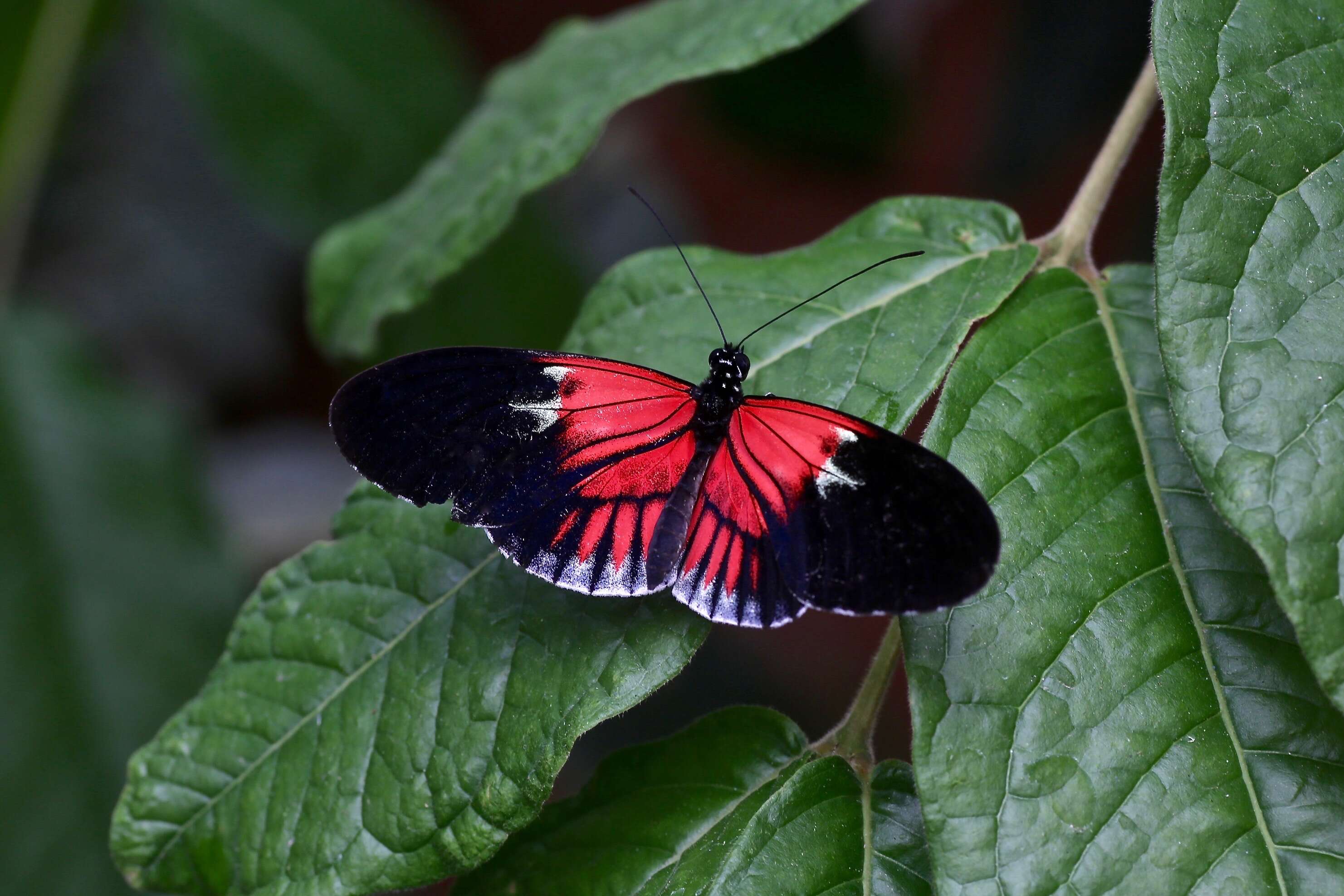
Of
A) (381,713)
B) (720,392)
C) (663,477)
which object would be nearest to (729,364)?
(720,392)

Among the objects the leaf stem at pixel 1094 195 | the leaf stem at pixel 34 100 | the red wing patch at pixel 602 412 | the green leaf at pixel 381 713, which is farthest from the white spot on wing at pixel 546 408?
the leaf stem at pixel 34 100

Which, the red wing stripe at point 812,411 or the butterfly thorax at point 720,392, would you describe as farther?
the butterfly thorax at point 720,392

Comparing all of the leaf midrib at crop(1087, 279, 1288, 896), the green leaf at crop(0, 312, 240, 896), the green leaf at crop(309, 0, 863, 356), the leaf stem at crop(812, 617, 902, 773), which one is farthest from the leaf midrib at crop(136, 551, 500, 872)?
the green leaf at crop(0, 312, 240, 896)

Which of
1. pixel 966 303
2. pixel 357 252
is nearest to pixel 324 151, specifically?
pixel 357 252

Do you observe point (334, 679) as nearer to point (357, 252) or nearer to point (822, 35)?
point (357, 252)

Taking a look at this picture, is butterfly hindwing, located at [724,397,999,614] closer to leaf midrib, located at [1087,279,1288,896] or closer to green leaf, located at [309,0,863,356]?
A: leaf midrib, located at [1087,279,1288,896]

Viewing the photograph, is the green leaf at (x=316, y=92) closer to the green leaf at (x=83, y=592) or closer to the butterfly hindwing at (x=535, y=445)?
the green leaf at (x=83, y=592)
